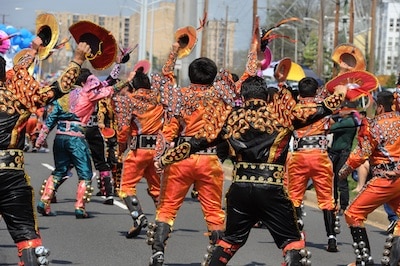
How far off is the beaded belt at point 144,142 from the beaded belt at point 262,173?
427 centimetres

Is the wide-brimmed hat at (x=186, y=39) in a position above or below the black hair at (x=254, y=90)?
above

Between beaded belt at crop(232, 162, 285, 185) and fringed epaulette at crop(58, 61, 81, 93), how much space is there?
156 centimetres

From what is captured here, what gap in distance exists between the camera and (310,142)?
471 inches

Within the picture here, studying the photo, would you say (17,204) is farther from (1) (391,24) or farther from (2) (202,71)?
(1) (391,24)

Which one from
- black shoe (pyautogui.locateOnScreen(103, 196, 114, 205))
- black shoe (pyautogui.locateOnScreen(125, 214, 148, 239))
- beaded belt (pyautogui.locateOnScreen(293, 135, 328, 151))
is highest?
beaded belt (pyautogui.locateOnScreen(293, 135, 328, 151))

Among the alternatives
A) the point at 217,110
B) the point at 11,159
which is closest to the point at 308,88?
the point at 217,110

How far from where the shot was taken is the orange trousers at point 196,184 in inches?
389

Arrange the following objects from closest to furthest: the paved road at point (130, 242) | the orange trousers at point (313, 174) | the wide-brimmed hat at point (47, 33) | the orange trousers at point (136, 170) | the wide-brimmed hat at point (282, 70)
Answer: the wide-brimmed hat at point (47, 33) → the paved road at point (130, 242) → the orange trousers at point (313, 174) → the orange trousers at point (136, 170) → the wide-brimmed hat at point (282, 70)

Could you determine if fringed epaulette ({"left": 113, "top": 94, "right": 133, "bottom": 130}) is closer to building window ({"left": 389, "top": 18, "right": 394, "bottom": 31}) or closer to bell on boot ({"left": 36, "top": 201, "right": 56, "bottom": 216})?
bell on boot ({"left": 36, "top": 201, "right": 56, "bottom": 216})

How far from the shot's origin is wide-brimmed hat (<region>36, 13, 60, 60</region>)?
8.92 meters

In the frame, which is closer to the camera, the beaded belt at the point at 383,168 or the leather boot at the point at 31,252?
the leather boot at the point at 31,252

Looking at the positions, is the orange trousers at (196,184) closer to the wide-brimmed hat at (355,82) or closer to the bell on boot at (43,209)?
the wide-brimmed hat at (355,82)

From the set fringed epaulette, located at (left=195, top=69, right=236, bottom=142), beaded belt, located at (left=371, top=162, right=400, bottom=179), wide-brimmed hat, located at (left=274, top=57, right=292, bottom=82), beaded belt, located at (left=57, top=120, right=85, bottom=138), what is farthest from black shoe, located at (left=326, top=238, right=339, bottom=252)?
beaded belt, located at (left=57, top=120, right=85, bottom=138)

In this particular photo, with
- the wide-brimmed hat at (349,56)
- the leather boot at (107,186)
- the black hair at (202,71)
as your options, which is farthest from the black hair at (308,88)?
the leather boot at (107,186)
